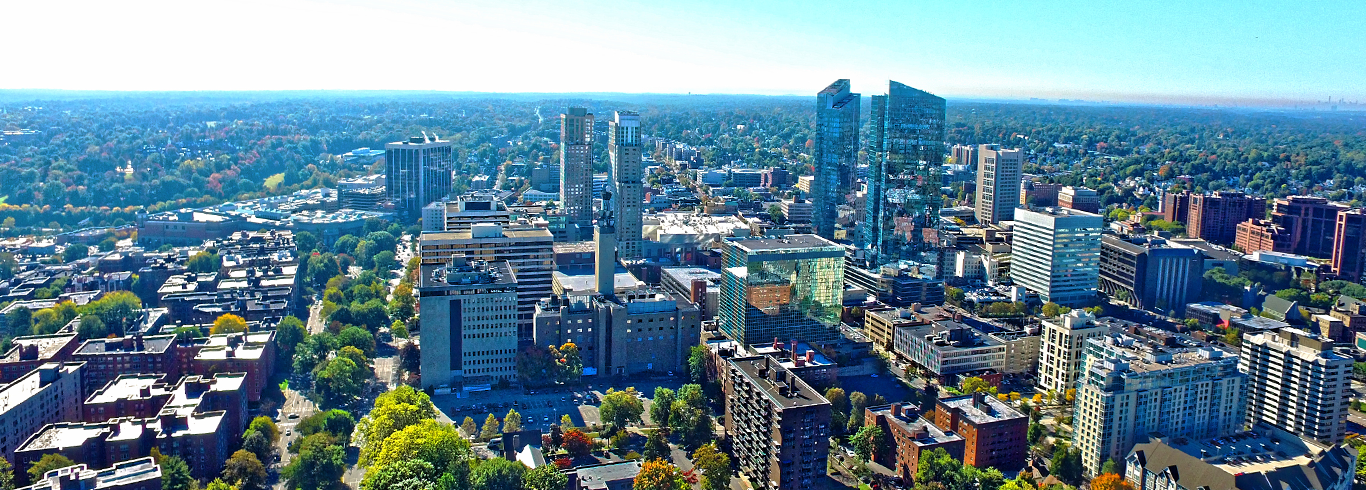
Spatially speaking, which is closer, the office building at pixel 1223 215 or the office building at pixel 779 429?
the office building at pixel 779 429

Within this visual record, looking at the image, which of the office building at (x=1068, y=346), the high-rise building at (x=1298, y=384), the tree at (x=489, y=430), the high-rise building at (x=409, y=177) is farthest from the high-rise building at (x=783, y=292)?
the high-rise building at (x=409, y=177)

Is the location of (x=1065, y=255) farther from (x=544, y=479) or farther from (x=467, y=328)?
(x=544, y=479)

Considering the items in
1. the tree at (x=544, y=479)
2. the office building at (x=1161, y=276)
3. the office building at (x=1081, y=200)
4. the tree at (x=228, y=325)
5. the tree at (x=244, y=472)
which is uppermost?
the office building at (x=1081, y=200)

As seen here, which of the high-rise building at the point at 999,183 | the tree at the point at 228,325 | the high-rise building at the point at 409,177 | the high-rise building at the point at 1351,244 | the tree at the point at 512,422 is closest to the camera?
the tree at the point at 512,422

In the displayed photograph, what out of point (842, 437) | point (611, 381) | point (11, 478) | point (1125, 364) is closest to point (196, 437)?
point (11, 478)

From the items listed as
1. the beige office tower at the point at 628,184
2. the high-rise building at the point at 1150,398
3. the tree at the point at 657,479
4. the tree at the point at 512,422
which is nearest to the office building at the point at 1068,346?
the high-rise building at the point at 1150,398

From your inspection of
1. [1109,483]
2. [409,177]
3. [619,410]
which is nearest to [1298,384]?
[1109,483]

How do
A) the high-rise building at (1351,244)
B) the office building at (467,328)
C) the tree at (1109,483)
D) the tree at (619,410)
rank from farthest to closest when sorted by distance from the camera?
the high-rise building at (1351,244) < the office building at (467,328) < the tree at (619,410) < the tree at (1109,483)

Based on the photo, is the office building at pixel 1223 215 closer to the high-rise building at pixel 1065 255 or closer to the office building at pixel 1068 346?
the high-rise building at pixel 1065 255

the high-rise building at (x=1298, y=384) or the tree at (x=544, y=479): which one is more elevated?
the high-rise building at (x=1298, y=384)
